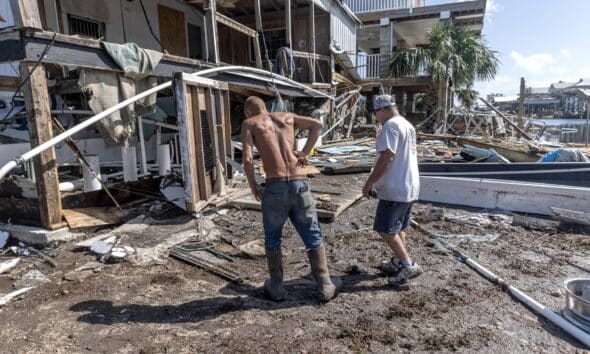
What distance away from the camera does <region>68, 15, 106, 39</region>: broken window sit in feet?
29.0

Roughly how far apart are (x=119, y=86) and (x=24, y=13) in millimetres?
1339

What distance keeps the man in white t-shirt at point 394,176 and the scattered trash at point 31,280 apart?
342cm

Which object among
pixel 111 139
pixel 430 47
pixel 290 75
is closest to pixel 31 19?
pixel 111 139

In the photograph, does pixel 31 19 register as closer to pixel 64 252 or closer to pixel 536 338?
pixel 64 252

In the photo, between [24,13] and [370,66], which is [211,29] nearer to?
[24,13]

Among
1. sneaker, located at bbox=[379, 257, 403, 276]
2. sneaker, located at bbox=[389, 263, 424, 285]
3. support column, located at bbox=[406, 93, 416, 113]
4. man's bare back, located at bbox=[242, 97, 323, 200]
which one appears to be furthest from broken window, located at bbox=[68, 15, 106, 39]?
support column, located at bbox=[406, 93, 416, 113]

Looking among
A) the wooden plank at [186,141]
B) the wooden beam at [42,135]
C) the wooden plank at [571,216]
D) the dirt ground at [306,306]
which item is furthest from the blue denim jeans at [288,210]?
the wooden plank at [571,216]

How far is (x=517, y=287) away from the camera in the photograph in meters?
3.54

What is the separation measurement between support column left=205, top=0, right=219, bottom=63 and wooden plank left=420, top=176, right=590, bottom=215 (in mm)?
4860

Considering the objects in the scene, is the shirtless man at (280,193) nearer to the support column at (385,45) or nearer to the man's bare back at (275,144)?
the man's bare back at (275,144)

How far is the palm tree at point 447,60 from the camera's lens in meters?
16.7

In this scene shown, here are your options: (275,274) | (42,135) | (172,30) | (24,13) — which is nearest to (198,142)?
(42,135)

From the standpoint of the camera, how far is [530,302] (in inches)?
125

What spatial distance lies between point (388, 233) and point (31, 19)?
464 cm
